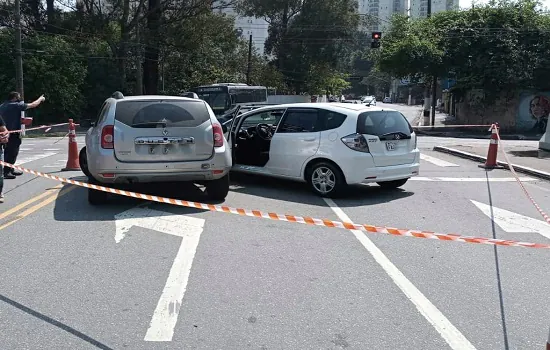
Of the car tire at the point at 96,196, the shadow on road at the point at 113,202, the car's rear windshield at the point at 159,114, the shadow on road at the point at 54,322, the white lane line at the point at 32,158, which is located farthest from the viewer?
the white lane line at the point at 32,158

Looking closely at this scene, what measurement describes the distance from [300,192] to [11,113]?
19.0 feet

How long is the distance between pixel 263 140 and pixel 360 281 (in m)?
5.47

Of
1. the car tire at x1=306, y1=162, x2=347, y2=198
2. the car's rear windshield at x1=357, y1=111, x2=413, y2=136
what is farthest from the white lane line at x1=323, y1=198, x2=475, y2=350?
the car's rear windshield at x1=357, y1=111, x2=413, y2=136

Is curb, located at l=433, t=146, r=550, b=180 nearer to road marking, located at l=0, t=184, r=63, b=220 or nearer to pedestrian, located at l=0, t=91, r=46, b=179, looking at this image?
road marking, located at l=0, t=184, r=63, b=220

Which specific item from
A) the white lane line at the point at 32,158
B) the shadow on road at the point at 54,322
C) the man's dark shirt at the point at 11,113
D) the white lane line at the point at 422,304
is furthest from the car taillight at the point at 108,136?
the white lane line at the point at 32,158

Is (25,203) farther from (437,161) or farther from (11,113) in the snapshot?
(437,161)

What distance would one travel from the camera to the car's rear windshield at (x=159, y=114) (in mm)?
8336

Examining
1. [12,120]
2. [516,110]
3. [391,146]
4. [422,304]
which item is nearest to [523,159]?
[391,146]

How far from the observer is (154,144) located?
8.23 m

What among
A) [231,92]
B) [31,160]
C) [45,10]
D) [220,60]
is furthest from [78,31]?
[31,160]

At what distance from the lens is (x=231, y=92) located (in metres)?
26.2

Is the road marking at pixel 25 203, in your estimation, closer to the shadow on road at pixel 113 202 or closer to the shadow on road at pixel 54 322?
the shadow on road at pixel 113 202

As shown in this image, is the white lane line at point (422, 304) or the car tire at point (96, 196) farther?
the car tire at point (96, 196)

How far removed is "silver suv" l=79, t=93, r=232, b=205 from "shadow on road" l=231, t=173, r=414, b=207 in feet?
4.96
